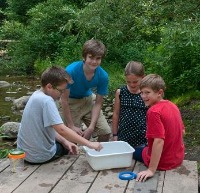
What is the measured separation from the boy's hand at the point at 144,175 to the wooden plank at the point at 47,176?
0.56m

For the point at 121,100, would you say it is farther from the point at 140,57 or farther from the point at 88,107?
the point at 140,57

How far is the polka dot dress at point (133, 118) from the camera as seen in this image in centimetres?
376

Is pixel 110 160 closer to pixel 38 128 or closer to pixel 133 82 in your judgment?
pixel 38 128

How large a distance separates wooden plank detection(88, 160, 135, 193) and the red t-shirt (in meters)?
0.32

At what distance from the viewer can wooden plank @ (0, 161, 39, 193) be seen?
2.84 meters

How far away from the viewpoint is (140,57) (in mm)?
10008

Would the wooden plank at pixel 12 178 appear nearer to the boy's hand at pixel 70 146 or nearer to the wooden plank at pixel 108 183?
the boy's hand at pixel 70 146

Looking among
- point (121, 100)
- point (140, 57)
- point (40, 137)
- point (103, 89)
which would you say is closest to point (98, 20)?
point (103, 89)

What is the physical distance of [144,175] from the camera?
116 inches

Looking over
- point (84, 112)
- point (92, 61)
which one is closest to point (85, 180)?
point (92, 61)

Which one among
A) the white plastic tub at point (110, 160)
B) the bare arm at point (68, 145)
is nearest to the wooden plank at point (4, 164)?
the bare arm at point (68, 145)

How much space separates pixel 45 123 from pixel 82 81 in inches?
37.0

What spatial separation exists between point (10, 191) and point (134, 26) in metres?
2.56

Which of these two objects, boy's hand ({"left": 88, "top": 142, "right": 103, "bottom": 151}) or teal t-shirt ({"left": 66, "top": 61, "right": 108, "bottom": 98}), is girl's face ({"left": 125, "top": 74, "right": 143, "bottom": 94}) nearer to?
teal t-shirt ({"left": 66, "top": 61, "right": 108, "bottom": 98})
